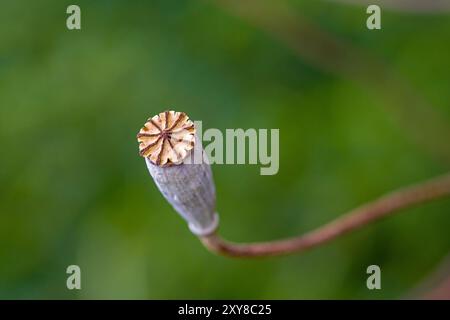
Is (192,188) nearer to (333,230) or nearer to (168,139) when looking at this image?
(168,139)

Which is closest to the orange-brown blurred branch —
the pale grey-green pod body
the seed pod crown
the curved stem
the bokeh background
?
the bokeh background

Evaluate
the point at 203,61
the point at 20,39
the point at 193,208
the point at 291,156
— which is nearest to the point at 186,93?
the point at 203,61

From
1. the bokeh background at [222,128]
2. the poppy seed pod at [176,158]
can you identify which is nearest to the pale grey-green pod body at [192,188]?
the poppy seed pod at [176,158]

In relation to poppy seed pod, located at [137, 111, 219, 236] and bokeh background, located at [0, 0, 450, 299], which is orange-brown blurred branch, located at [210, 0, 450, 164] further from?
poppy seed pod, located at [137, 111, 219, 236]

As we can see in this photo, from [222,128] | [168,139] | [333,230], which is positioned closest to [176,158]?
[168,139]

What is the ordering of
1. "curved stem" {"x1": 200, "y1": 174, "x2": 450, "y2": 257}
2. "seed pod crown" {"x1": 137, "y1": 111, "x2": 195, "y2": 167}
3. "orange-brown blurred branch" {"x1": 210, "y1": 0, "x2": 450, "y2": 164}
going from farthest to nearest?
"orange-brown blurred branch" {"x1": 210, "y1": 0, "x2": 450, "y2": 164} → "curved stem" {"x1": 200, "y1": 174, "x2": 450, "y2": 257} → "seed pod crown" {"x1": 137, "y1": 111, "x2": 195, "y2": 167}

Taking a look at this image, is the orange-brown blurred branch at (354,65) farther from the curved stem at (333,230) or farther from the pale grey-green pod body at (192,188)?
the pale grey-green pod body at (192,188)
